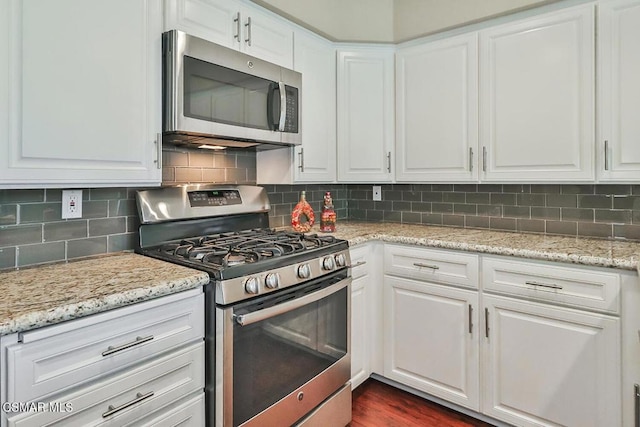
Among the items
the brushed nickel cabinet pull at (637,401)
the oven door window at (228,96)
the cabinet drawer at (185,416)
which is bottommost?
the brushed nickel cabinet pull at (637,401)

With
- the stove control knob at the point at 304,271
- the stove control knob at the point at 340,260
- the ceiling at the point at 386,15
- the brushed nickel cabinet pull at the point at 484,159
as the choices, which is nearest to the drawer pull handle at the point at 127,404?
the stove control knob at the point at 304,271

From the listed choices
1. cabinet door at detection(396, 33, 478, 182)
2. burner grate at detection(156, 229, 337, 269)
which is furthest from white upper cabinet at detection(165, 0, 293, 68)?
burner grate at detection(156, 229, 337, 269)

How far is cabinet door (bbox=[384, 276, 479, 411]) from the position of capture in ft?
6.64

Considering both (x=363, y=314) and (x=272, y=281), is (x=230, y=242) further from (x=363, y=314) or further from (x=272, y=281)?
(x=363, y=314)

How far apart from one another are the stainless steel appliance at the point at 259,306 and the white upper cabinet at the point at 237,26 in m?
0.75

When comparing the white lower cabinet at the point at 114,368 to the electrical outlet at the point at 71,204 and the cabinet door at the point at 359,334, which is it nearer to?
the electrical outlet at the point at 71,204

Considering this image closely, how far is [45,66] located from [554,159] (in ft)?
7.62

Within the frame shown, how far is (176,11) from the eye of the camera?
168cm

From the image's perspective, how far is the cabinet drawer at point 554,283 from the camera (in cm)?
164

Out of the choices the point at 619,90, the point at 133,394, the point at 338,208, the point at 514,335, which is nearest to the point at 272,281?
the point at 133,394

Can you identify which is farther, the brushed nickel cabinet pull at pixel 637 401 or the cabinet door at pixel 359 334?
the cabinet door at pixel 359 334

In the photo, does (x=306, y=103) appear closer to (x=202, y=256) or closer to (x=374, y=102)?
(x=374, y=102)

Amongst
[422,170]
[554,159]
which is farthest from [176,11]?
[554,159]

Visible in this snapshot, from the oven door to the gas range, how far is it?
0.08 metres
